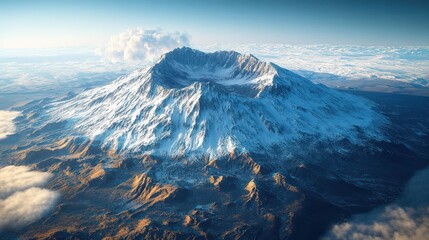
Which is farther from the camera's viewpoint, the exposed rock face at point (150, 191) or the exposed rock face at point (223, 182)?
the exposed rock face at point (223, 182)

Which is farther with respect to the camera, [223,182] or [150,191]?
[223,182]

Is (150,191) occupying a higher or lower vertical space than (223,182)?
lower

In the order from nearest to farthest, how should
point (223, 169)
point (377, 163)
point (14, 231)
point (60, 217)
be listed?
point (14, 231), point (60, 217), point (223, 169), point (377, 163)

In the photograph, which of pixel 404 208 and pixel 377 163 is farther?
pixel 377 163

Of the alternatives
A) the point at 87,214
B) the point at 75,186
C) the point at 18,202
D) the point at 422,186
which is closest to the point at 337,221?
the point at 422,186

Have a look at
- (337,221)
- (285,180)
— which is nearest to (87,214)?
(285,180)

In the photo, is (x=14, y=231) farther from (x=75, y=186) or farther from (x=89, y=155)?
(x=89, y=155)

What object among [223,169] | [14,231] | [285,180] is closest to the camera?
[14,231]

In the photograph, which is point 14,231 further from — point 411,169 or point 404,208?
point 411,169

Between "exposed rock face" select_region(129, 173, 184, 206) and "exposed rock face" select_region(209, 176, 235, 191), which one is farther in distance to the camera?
"exposed rock face" select_region(209, 176, 235, 191)
